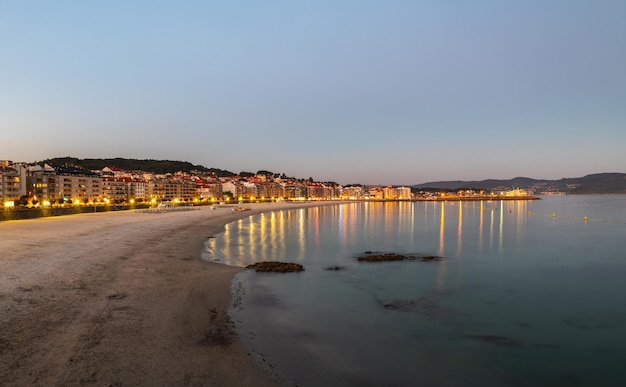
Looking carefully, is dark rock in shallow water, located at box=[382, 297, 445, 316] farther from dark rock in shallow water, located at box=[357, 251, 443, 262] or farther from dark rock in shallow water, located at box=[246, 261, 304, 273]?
dark rock in shallow water, located at box=[357, 251, 443, 262]

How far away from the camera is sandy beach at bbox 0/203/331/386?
23.4 feet

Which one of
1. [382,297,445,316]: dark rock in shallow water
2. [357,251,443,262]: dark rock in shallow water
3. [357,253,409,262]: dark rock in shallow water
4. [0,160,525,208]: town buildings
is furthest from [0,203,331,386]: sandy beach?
[0,160,525,208]: town buildings

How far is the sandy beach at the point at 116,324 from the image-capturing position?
7.14 m

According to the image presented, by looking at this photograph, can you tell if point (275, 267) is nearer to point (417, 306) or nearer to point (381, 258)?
point (381, 258)

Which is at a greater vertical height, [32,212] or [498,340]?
[32,212]

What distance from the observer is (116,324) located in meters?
9.55

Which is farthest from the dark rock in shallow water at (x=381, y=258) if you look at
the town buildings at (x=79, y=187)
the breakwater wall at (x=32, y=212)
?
the town buildings at (x=79, y=187)

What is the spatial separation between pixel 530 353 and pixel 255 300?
27.1 feet

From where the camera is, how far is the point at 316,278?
1809 cm

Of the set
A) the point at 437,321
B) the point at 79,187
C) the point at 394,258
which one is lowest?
the point at 394,258

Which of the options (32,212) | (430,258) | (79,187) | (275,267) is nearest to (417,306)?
(275,267)

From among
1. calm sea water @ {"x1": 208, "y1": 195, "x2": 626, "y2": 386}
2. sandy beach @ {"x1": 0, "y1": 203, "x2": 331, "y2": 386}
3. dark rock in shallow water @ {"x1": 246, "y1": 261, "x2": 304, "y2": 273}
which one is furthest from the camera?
dark rock in shallow water @ {"x1": 246, "y1": 261, "x2": 304, "y2": 273}

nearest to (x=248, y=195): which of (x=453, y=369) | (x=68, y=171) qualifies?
(x=68, y=171)

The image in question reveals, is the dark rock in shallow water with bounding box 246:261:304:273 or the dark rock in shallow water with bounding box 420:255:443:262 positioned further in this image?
the dark rock in shallow water with bounding box 420:255:443:262
